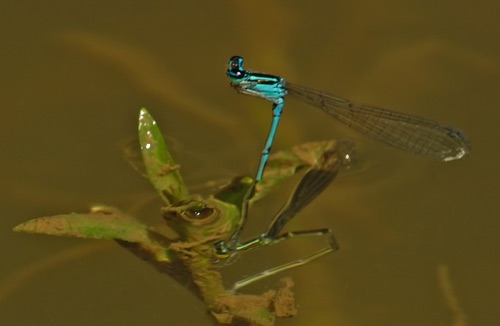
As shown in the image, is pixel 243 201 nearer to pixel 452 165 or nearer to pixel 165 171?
pixel 165 171

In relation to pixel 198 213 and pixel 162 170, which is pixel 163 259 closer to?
pixel 198 213

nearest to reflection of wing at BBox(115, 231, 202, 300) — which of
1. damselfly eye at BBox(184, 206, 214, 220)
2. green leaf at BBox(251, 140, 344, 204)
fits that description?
damselfly eye at BBox(184, 206, 214, 220)

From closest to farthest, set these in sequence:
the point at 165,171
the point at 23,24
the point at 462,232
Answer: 1. the point at 165,171
2. the point at 462,232
3. the point at 23,24

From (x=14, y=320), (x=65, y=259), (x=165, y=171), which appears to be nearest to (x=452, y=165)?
(x=165, y=171)

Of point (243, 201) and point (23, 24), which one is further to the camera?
point (23, 24)

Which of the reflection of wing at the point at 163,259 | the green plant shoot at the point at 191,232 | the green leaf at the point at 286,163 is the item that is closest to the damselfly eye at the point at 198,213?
the green plant shoot at the point at 191,232

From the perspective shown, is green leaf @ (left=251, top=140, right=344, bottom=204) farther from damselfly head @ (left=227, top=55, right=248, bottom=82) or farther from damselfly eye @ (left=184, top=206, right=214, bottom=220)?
damselfly head @ (left=227, top=55, right=248, bottom=82)

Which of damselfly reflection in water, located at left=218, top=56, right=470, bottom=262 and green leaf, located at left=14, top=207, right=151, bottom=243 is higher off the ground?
damselfly reflection in water, located at left=218, top=56, right=470, bottom=262
